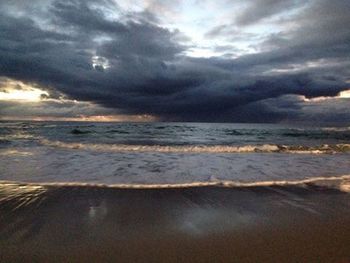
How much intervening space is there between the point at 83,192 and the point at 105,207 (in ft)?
4.10

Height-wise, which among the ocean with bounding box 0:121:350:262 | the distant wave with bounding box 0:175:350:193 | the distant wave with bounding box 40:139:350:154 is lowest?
the distant wave with bounding box 40:139:350:154

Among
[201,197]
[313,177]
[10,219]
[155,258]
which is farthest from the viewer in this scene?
[313,177]

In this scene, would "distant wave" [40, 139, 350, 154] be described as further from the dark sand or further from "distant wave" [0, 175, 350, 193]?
the dark sand

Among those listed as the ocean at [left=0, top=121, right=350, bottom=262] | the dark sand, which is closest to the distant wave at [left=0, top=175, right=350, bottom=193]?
A: the ocean at [left=0, top=121, right=350, bottom=262]

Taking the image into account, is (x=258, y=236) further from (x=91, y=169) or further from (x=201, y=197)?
(x=91, y=169)

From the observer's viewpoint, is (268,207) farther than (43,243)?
Yes

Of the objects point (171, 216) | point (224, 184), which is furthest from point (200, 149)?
point (171, 216)

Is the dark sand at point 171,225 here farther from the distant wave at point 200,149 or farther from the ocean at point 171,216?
the distant wave at point 200,149

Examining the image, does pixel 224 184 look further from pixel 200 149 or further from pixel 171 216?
pixel 200 149

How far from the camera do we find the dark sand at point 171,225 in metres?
3.35

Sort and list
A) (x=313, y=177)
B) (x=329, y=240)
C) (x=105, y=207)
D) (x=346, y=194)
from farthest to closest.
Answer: (x=313, y=177) → (x=346, y=194) → (x=105, y=207) → (x=329, y=240)

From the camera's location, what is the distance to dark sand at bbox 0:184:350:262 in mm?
3350

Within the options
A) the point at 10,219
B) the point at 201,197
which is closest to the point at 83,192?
the point at 10,219

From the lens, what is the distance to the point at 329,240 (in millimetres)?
3811
